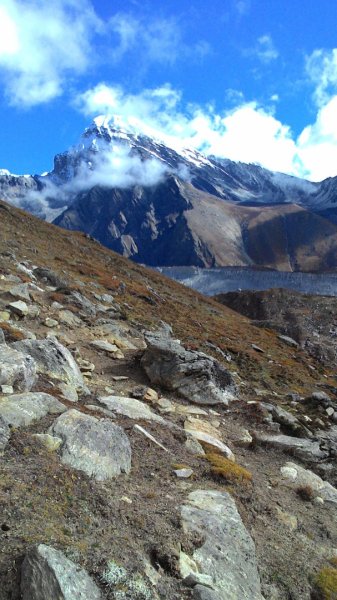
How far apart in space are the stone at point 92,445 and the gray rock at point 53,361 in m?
3.75

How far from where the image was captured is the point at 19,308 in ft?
63.6

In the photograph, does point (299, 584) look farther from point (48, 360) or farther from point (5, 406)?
point (48, 360)

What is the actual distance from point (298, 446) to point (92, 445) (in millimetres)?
8435

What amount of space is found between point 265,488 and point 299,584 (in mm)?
3343

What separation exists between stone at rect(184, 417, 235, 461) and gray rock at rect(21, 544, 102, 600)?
297 inches

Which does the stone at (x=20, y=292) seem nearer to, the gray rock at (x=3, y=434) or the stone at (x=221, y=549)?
the gray rock at (x=3, y=434)

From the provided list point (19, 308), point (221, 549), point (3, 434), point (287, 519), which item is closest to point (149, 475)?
point (221, 549)

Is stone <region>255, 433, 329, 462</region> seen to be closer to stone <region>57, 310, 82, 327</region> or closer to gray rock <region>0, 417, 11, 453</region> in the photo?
gray rock <region>0, 417, 11, 453</region>

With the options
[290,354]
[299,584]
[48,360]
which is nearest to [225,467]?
[299,584]

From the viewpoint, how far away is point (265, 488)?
39.3 ft

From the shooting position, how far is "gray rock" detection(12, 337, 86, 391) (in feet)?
46.2

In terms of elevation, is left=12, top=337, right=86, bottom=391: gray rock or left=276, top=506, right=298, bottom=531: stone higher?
left=12, top=337, right=86, bottom=391: gray rock

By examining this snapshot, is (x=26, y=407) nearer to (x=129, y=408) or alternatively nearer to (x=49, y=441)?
(x=49, y=441)

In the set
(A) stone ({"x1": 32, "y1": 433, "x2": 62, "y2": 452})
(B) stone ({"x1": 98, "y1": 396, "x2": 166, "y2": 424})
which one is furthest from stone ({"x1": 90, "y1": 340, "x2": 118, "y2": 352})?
(A) stone ({"x1": 32, "y1": 433, "x2": 62, "y2": 452})
